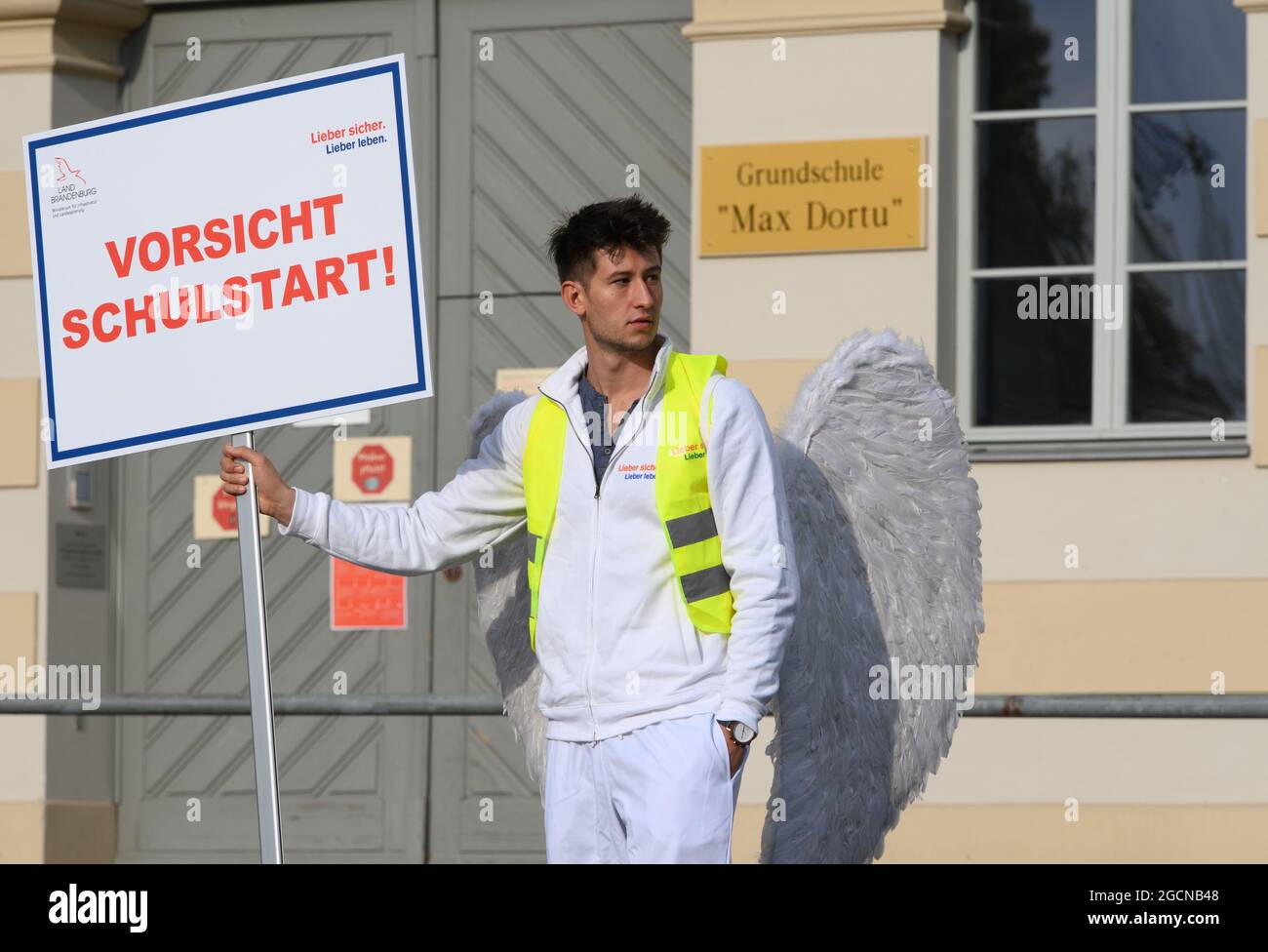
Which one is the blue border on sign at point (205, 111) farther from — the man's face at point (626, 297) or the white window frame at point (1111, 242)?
the white window frame at point (1111, 242)

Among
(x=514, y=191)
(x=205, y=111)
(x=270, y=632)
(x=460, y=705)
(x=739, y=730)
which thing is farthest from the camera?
(x=270, y=632)

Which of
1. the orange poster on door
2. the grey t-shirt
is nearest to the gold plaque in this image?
the orange poster on door

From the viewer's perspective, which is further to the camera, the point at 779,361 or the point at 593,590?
the point at 779,361

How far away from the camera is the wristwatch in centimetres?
427

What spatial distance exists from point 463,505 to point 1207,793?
3361mm

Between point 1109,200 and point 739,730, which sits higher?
point 1109,200

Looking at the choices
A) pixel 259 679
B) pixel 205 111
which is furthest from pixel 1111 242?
pixel 259 679

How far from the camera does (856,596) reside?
5113 millimetres

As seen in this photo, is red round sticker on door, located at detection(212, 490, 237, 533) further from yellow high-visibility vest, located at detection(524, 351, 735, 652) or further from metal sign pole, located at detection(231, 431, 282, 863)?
yellow high-visibility vest, located at detection(524, 351, 735, 652)

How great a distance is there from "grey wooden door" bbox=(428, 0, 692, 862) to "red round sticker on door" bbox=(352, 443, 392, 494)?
0.68 ft

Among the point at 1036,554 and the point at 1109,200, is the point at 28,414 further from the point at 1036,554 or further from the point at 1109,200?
the point at 1109,200

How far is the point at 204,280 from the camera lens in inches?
185

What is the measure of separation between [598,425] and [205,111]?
1136 mm

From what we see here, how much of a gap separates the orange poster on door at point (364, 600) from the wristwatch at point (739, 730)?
12.9ft
